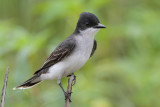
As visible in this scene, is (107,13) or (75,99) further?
(107,13)

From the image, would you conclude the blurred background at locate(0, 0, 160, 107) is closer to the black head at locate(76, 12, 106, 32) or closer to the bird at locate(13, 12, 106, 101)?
the bird at locate(13, 12, 106, 101)

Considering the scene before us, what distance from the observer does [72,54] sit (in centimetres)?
504

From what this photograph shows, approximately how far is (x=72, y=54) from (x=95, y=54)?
4.18 feet

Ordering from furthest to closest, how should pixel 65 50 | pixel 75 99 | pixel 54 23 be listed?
pixel 54 23 → pixel 75 99 → pixel 65 50

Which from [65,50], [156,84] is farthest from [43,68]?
[156,84]

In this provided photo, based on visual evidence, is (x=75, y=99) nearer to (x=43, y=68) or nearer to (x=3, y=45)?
(x=43, y=68)

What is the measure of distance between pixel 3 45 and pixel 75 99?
1086 mm

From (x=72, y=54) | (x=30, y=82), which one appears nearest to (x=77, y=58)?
(x=72, y=54)

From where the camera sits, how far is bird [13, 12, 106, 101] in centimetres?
497

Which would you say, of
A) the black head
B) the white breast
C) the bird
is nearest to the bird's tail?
the bird

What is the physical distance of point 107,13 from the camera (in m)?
6.65

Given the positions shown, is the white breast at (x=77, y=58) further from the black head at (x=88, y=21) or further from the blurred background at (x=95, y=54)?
the blurred background at (x=95, y=54)

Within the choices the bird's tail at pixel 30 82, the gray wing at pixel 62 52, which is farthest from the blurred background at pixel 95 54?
the gray wing at pixel 62 52

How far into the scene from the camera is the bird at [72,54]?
4.97 meters
